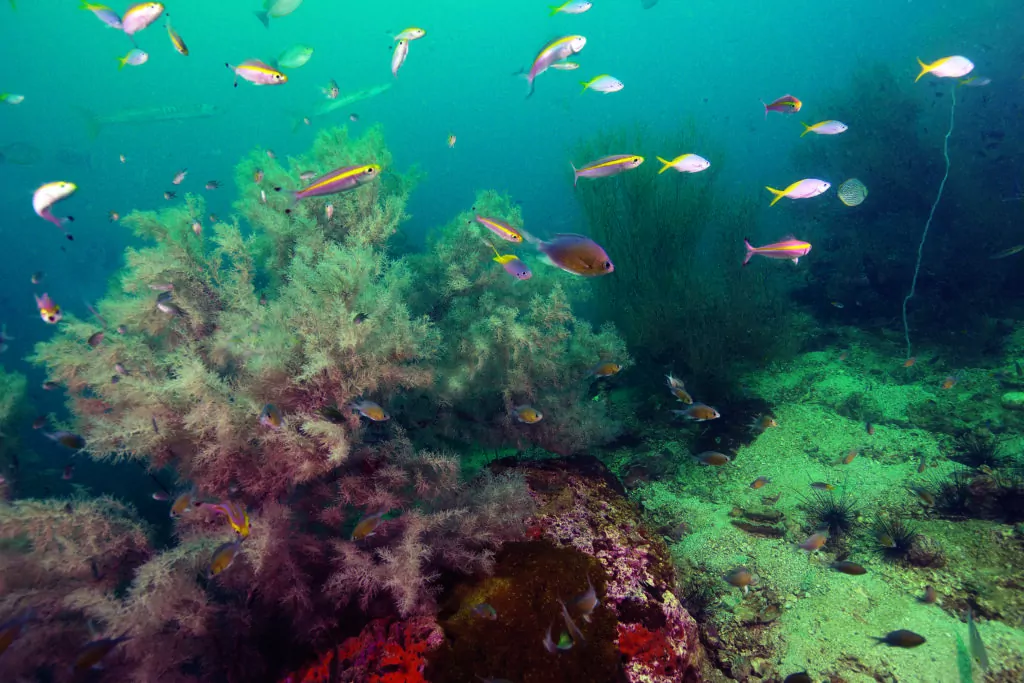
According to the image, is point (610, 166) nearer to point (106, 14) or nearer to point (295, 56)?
point (106, 14)

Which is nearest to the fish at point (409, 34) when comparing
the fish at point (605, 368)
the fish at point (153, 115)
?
the fish at point (605, 368)

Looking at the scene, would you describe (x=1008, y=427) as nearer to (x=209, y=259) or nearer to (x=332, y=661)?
(x=332, y=661)

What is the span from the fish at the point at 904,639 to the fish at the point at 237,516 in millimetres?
4181

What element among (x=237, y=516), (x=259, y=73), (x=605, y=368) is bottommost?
(x=605, y=368)

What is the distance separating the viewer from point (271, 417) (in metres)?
2.84

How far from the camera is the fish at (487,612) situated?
2.43 meters

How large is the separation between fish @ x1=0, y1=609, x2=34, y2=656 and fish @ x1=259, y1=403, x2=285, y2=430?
1681 mm

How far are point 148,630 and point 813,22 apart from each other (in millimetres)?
123941

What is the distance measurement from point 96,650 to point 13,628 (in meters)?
0.53

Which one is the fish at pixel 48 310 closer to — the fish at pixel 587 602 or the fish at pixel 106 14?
the fish at pixel 106 14

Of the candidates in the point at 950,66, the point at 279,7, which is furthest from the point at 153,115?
the point at 950,66

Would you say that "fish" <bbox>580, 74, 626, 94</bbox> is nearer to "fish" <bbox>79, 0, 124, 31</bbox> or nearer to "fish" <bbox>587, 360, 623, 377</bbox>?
"fish" <bbox>587, 360, 623, 377</bbox>

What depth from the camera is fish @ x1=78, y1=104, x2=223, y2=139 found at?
25.2 metres

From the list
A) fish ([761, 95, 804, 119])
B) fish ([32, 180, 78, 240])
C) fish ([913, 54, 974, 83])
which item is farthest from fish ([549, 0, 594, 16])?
fish ([32, 180, 78, 240])
